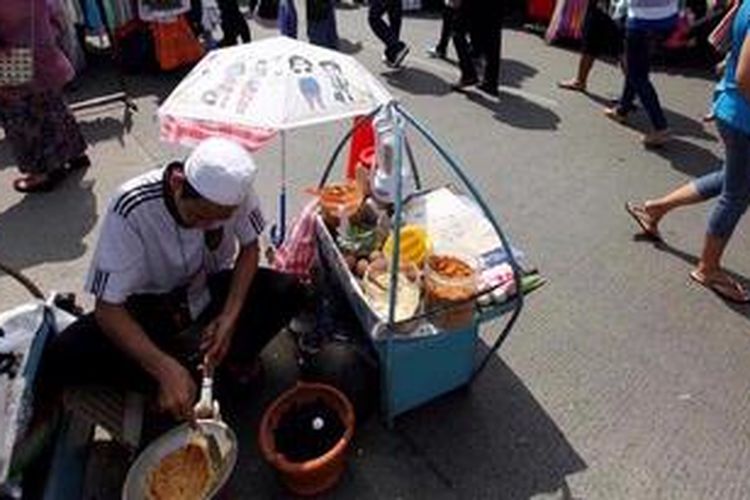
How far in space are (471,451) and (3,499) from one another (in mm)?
1641

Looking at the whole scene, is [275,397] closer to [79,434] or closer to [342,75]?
[79,434]

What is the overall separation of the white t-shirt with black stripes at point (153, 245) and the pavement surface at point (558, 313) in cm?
68

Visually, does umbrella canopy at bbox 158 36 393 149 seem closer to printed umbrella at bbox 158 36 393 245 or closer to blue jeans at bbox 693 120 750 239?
printed umbrella at bbox 158 36 393 245

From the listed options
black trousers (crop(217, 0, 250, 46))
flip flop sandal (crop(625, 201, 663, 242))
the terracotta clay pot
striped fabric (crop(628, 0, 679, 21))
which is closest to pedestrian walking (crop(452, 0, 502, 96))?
striped fabric (crop(628, 0, 679, 21))

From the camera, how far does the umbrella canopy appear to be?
2.74m

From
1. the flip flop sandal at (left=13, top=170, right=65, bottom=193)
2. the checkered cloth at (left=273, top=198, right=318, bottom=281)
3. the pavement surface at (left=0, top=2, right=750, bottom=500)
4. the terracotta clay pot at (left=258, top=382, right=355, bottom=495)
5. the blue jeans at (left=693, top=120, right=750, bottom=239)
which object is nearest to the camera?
the terracotta clay pot at (left=258, top=382, right=355, bottom=495)

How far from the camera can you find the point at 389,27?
6.85 m

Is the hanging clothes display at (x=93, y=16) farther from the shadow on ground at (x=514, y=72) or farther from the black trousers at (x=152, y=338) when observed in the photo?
the black trousers at (x=152, y=338)

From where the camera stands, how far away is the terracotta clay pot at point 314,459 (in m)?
2.60

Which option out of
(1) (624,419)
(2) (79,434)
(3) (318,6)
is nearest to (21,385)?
(2) (79,434)

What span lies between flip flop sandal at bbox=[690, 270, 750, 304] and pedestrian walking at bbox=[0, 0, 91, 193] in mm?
3929

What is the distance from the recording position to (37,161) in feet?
15.9

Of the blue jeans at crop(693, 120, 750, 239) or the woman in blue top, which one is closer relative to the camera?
the woman in blue top

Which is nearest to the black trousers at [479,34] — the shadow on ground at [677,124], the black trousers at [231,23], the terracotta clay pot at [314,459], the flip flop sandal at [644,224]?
the shadow on ground at [677,124]
